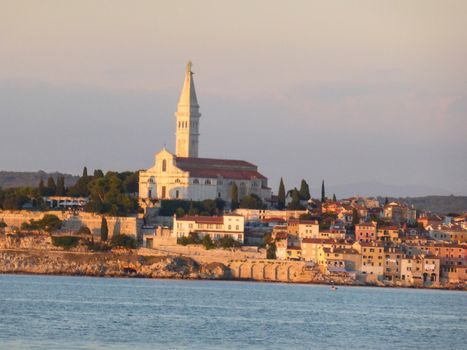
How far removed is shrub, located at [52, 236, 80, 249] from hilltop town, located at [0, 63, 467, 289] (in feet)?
0.17

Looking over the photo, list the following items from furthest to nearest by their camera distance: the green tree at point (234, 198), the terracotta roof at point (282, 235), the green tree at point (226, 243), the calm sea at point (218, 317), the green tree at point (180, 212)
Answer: the green tree at point (234, 198), the green tree at point (180, 212), the terracotta roof at point (282, 235), the green tree at point (226, 243), the calm sea at point (218, 317)

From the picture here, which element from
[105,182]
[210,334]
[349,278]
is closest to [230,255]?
[349,278]

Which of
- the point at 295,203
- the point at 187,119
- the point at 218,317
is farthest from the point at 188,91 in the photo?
the point at 218,317

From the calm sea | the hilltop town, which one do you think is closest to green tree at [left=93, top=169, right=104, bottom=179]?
the hilltop town

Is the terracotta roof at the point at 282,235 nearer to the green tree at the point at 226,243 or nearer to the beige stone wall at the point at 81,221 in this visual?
the green tree at the point at 226,243

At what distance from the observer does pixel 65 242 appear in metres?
89.9

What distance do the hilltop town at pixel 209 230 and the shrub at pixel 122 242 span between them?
53 mm

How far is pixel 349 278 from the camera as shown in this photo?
82.8 m

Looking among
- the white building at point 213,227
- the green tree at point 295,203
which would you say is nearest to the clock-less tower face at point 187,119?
the green tree at point 295,203

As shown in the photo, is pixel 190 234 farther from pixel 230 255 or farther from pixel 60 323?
pixel 60 323

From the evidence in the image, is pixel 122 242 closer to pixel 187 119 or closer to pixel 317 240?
pixel 317 240

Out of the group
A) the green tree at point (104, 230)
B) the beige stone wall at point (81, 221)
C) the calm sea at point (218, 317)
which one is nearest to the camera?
the calm sea at point (218, 317)

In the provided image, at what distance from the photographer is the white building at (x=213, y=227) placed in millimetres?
89875

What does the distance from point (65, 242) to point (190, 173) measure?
10511mm
